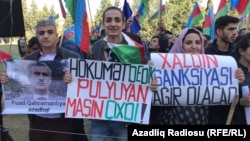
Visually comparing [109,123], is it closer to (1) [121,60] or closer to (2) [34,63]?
(1) [121,60]

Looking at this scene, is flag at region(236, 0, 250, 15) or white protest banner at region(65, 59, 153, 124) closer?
white protest banner at region(65, 59, 153, 124)

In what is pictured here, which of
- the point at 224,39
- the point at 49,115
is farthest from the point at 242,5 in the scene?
the point at 49,115

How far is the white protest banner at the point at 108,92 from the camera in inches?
123

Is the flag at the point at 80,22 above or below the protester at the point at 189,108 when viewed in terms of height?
above

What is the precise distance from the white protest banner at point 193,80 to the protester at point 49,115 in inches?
30.2

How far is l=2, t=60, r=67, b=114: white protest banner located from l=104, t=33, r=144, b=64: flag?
0.50 m

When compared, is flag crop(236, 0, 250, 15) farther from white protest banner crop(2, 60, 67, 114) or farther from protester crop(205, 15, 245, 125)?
white protest banner crop(2, 60, 67, 114)

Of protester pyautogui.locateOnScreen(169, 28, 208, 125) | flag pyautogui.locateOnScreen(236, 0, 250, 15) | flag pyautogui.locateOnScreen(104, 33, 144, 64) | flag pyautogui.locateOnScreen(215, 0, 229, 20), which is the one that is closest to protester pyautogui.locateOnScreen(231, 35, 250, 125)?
protester pyautogui.locateOnScreen(169, 28, 208, 125)

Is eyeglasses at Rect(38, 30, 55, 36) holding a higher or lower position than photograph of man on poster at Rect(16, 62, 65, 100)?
higher

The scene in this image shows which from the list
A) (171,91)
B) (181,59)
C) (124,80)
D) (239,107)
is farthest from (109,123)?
(239,107)

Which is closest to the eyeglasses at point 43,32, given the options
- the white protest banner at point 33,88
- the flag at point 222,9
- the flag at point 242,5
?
the white protest banner at point 33,88

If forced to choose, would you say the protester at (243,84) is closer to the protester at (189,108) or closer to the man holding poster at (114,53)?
the protester at (189,108)

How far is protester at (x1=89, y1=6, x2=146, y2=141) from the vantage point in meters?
3.13

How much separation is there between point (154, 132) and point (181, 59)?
0.80 meters
